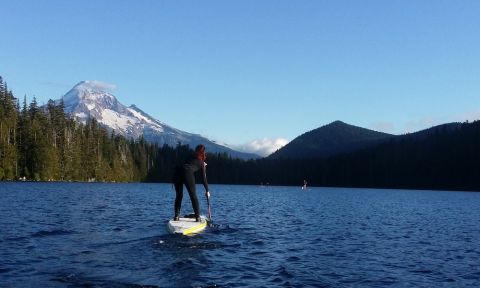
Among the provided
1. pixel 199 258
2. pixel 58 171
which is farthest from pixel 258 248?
pixel 58 171

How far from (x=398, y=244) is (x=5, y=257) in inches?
855

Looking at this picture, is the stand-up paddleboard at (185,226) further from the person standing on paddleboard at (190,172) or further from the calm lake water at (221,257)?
the person standing on paddleboard at (190,172)

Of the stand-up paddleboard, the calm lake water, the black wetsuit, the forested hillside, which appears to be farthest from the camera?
the forested hillside

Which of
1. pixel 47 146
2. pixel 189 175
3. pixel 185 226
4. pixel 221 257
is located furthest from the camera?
pixel 47 146

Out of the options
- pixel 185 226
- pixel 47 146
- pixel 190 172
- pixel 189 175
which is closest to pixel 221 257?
pixel 185 226

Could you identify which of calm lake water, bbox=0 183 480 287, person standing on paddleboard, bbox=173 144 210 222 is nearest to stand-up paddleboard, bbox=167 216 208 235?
calm lake water, bbox=0 183 480 287

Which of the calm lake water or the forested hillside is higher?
the forested hillside

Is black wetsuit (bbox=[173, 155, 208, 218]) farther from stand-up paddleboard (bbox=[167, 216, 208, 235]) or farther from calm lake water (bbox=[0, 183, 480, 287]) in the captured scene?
calm lake water (bbox=[0, 183, 480, 287])

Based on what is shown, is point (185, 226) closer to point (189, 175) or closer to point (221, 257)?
point (189, 175)

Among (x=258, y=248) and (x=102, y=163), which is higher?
(x=102, y=163)

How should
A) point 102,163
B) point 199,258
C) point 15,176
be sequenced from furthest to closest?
point 102,163, point 15,176, point 199,258

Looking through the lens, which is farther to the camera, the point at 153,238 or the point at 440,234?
the point at 440,234

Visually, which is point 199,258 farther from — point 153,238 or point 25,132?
point 25,132

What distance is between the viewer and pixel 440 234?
36.3 m
